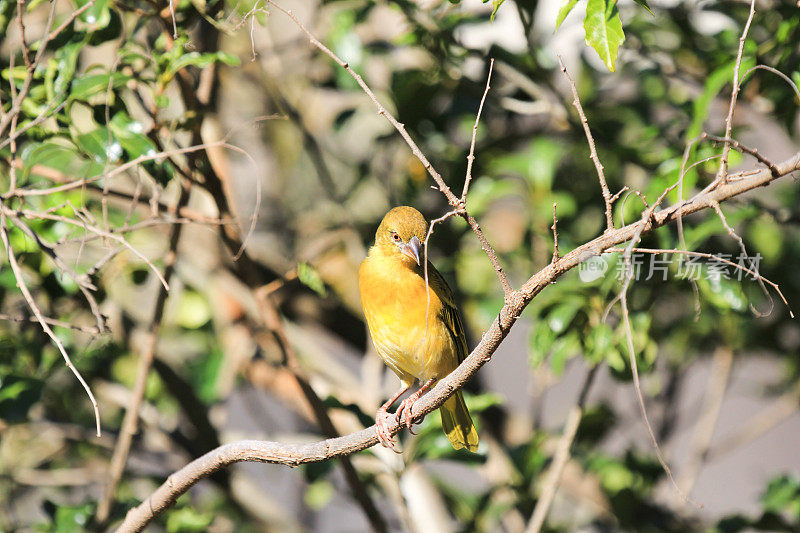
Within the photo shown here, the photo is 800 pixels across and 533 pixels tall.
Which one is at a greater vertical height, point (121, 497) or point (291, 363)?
point (291, 363)

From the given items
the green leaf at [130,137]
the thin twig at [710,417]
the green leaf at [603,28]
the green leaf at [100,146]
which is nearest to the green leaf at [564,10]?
the green leaf at [603,28]

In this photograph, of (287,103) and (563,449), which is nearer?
(563,449)

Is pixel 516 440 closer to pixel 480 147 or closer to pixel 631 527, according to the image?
pixel 631 527

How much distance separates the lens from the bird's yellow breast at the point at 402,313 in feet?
10.0

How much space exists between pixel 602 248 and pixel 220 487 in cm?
315

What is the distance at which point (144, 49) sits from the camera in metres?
3.02

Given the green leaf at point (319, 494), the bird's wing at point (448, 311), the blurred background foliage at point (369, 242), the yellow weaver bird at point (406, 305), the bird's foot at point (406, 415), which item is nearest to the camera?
the bird's foot at point (406, 415)

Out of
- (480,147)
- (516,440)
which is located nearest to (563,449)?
(516,440)

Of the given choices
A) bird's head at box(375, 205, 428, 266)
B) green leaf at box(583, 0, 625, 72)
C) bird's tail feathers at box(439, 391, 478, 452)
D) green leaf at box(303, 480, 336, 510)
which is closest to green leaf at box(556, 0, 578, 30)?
green leaf at box(583, 0, 625, 72)

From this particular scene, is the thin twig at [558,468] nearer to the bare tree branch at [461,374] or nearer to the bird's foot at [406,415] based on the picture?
the bird's foot at [406,415]

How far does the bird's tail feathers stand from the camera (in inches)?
131

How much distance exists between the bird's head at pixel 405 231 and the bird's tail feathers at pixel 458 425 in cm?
68

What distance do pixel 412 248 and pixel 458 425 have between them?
842mm

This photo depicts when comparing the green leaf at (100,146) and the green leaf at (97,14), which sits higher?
the green leaf at (97,14)
